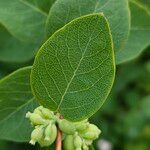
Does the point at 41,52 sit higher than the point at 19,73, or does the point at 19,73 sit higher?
the point at 41,52

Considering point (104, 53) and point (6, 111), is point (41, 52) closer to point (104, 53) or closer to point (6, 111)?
point (104, 53)

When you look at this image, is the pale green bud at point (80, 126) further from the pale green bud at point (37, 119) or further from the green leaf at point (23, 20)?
the green leaf at point (23, 20)

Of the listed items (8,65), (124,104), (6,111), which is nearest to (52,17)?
(6,111)

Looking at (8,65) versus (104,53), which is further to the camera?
(8,65)

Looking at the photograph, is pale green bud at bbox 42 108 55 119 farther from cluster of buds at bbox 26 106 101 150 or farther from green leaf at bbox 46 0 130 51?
green leaf at bbox 46 0 130 51

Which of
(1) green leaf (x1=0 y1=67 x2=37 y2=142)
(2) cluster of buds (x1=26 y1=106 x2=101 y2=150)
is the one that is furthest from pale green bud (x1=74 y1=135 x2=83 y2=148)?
(1) green leaf (x1=0 y1=67 x2=37 y2=142)

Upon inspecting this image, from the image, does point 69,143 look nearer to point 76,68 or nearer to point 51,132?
point 51,132
